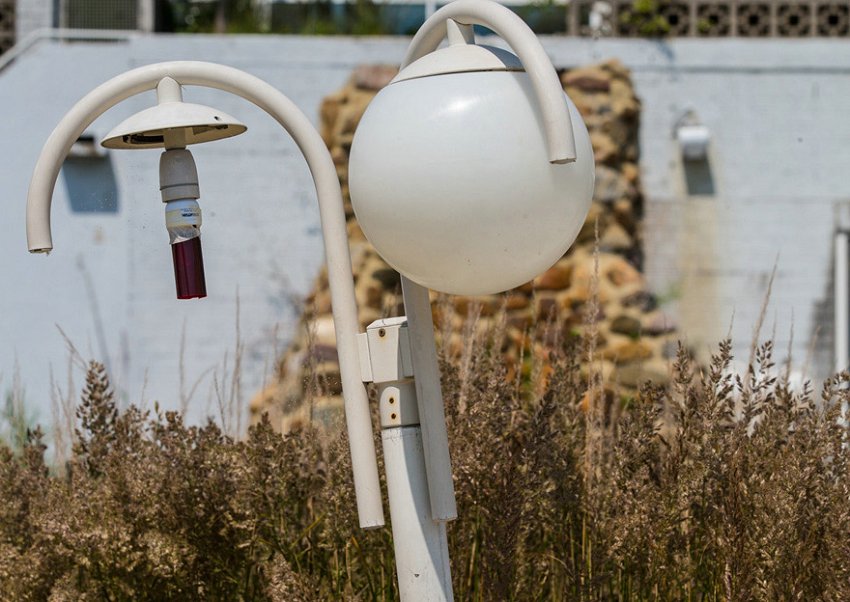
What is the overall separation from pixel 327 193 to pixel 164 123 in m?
0.32

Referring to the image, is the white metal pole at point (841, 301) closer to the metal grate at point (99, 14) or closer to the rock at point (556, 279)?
the rock at point (556, 279)

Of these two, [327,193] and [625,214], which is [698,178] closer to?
[625,214]

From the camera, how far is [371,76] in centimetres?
656

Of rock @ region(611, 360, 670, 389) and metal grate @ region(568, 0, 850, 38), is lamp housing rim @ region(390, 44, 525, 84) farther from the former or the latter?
metal grate @ region(568, 0, 850, 38)

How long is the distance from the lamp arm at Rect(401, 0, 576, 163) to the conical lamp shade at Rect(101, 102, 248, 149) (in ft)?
1.43

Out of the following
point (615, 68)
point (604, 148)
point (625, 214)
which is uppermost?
point (615, 68)

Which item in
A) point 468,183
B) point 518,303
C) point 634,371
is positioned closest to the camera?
point 468,183

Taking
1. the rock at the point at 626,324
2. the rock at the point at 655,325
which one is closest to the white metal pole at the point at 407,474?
the rock at the point at 626,324

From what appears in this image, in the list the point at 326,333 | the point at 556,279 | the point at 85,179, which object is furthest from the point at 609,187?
the point at 85,179

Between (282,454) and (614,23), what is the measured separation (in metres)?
4.73

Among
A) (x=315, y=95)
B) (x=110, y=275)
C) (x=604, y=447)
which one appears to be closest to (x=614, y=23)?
(x=315, y=95)

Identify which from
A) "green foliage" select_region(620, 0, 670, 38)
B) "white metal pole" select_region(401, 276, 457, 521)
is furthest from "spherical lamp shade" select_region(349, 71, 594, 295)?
"green foliage" select_region(620, 0, 670, 38)

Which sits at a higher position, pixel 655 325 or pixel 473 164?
pixel 473 164

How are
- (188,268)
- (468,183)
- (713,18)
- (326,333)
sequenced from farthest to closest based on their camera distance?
(713,18) → (326,333) → (188,268) → (468,183)
